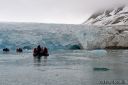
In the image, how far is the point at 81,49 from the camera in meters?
42.8

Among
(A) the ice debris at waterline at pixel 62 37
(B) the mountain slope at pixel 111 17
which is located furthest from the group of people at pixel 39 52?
(B) the mountain slope at pixel 111 17

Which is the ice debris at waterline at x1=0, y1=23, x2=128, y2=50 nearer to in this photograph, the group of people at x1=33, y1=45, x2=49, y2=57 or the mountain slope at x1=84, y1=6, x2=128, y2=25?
the group of people at x1=33, y1=45, x2=49, y2=57

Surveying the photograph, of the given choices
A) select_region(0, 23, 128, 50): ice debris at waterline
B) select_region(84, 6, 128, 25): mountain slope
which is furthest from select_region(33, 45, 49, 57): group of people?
select_region(84, 6, 128, 25): mountain slope

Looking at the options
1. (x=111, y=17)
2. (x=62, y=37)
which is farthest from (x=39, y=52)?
(x=111, y=17)

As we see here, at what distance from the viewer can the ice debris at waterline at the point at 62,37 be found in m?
40.8

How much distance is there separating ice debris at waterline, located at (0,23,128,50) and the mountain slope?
55.1m

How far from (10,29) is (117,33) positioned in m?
12.4

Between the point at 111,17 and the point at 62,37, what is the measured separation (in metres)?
75.2

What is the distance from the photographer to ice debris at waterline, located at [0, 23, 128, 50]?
1606 inches

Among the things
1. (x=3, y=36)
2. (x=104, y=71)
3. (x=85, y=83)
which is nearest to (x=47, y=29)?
(x=3, y=36)

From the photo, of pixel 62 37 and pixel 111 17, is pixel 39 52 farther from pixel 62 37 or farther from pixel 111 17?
pixel 111 17

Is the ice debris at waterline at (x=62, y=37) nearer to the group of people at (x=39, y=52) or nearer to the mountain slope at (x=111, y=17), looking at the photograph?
the group of people at (x=39, y=52)

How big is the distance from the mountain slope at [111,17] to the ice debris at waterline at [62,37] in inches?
2167

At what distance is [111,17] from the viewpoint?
116 meters
